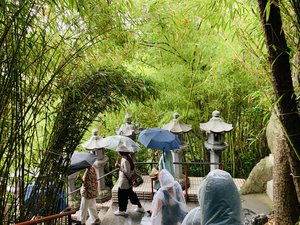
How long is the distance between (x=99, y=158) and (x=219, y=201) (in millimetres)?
3876

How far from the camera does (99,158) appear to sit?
6.00 meters

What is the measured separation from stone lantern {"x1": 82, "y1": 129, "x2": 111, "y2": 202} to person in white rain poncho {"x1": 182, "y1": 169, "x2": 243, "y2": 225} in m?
3.52

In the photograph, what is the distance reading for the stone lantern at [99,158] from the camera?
572 cm

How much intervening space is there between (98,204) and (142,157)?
229 cm

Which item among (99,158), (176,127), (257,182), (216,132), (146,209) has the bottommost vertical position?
(146,209)

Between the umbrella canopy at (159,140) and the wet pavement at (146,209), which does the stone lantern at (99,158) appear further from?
the umbrella canopy at (159,140)

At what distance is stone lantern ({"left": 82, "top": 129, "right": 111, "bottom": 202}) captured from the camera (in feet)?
18.8

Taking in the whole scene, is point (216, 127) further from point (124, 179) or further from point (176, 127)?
point (124, 179)

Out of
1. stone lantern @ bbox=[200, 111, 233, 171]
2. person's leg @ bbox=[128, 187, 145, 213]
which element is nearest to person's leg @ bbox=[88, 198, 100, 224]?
person's leg @ bbox=[128, 187, 145, 213]

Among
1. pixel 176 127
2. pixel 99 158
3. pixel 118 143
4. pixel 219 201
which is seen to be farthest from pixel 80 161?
pixel 219 201

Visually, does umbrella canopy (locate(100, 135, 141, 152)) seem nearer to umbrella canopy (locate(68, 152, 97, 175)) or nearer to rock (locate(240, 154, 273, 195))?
umbrella canopy (locate(68, 152, 97, 175))

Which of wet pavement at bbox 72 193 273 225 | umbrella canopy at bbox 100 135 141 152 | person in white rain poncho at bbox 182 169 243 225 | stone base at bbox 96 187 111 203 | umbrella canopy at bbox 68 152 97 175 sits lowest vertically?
wet pavement at bbox 72 193 273 225

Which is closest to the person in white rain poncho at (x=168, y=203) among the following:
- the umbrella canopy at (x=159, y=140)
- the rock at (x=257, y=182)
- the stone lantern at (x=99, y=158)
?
the umbrella canopy at (x=159, y=140)

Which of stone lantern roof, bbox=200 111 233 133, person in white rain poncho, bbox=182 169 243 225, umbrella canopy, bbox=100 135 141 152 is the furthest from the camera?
stone lantern roof, bbox=200 111 233 133
